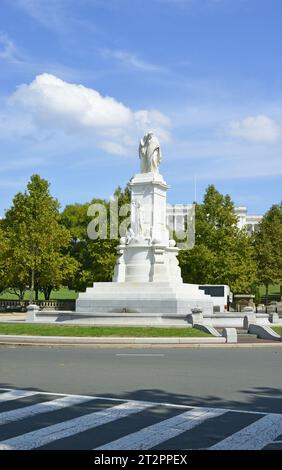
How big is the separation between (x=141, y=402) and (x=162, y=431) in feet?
7.52

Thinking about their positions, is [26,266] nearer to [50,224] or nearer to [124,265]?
[50,224]

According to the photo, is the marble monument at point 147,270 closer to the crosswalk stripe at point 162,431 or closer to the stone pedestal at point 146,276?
the stone pedestal at point 146,276

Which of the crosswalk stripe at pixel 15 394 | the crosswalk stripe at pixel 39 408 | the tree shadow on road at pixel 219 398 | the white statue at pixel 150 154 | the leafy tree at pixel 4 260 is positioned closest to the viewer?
the crosswalk stripe at pixel 39 408

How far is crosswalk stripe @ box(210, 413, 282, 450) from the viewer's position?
7129 millimetres

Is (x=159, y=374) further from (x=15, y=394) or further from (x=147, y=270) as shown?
(x=147, y=270)

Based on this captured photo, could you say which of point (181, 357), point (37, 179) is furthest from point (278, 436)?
point (37, 179)

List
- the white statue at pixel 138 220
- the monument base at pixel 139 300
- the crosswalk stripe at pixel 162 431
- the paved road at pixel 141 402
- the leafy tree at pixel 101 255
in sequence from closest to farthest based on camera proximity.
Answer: the crosswalk stripe at pixel 162 431 → the paved road at pixel 141 402 → the monument base at pixel 139 300 → the white statue at pixel 138 220 → the leafy tree at pixel 101 255

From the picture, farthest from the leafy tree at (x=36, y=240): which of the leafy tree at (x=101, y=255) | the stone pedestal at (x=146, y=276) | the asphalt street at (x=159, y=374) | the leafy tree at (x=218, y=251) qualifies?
the asphalt street at (x=159, y=374)

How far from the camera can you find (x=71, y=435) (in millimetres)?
7695

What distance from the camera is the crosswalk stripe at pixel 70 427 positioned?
283 inches

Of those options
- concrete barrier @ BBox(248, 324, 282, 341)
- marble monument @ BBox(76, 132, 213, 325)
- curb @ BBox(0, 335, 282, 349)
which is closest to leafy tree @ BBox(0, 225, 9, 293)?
marble monument @ BBox(76, 132, 213, 325)

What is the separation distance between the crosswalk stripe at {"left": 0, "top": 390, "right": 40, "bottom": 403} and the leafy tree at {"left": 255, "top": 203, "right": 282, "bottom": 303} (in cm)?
5554

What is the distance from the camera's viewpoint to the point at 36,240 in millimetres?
51312

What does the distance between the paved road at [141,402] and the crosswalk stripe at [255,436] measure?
0.5 inches
